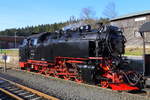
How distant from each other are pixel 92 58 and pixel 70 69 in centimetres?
208

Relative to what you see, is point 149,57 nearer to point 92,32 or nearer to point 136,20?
point 92,32

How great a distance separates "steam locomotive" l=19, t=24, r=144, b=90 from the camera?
9008mm

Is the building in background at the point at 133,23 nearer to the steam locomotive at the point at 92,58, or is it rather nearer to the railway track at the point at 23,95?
the steam locomotive at the point at 92,58

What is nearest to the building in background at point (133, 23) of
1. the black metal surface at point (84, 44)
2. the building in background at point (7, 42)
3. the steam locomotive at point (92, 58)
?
the black metal surface at point (84, 44)

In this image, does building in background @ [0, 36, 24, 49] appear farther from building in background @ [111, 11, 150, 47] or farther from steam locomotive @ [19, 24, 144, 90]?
steam locomotive @ [19, 24, 144, 90]

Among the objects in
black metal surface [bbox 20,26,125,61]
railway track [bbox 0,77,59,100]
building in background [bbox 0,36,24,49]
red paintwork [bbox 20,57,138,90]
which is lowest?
railway track [bbox 0,77,59,100]

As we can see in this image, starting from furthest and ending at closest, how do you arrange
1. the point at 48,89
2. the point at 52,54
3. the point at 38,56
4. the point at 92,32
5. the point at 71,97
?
the point at 38,56, the point at 52,54, the point at 92,32, the point at 48,89, the point at 71,97

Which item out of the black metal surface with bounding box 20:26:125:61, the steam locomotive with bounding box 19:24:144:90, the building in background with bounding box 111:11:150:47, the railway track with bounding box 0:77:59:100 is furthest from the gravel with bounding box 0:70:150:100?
the building in background with bounding box 111:11:150:47

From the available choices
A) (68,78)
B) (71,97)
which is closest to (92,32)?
(68,78)

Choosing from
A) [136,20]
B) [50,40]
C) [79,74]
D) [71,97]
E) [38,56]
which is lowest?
[71,97]

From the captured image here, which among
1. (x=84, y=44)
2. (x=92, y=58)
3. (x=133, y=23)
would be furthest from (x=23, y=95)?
(x=133, y=23)

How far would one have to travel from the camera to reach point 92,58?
31.9 ft

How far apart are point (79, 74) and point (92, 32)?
2467mm

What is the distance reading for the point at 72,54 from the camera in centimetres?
1102
